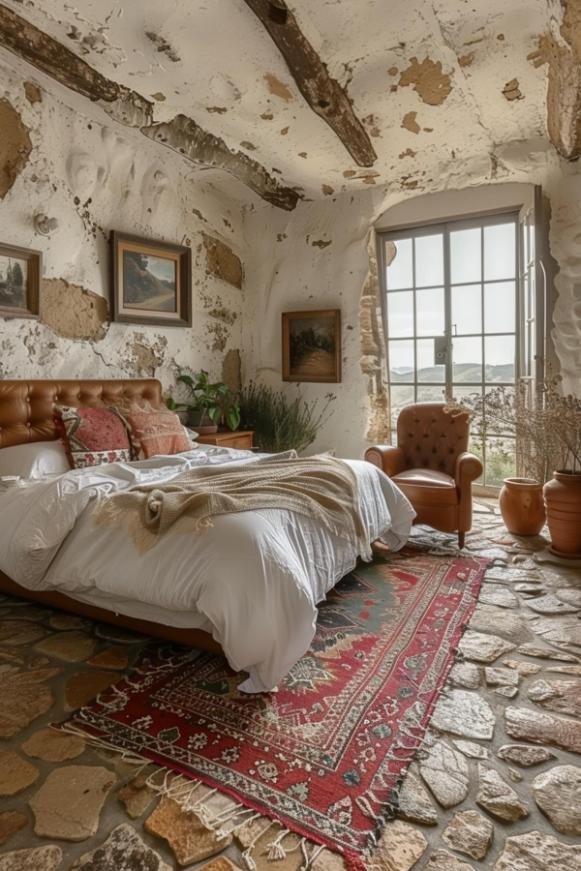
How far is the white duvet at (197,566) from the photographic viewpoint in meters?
1.73

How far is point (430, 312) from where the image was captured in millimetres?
4973

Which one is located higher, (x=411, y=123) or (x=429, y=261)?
(x=411, y=123)

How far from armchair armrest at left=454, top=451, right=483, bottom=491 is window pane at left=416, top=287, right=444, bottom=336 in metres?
1.98

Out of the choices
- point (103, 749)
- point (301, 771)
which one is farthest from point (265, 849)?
point (103, 749)

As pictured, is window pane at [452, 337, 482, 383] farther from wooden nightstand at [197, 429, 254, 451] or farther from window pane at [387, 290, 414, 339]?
wooden nightstand at [197, 429, 254, 451]

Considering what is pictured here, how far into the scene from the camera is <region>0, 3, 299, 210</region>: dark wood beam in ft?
9.15

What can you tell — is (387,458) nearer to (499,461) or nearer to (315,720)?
(499,461)

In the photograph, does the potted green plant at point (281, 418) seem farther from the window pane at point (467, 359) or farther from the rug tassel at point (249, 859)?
the rug tassel at point (249, 859)

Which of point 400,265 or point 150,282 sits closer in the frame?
point 150,282

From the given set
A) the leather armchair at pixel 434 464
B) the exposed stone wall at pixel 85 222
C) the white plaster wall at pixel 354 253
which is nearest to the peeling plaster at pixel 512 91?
the white plaster wall at pixel 354 253

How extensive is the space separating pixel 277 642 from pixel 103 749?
62 cm

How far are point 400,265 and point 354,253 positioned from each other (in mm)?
489

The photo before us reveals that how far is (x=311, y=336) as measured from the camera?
5.20m

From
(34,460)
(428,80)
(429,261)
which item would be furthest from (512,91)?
(34,460)
